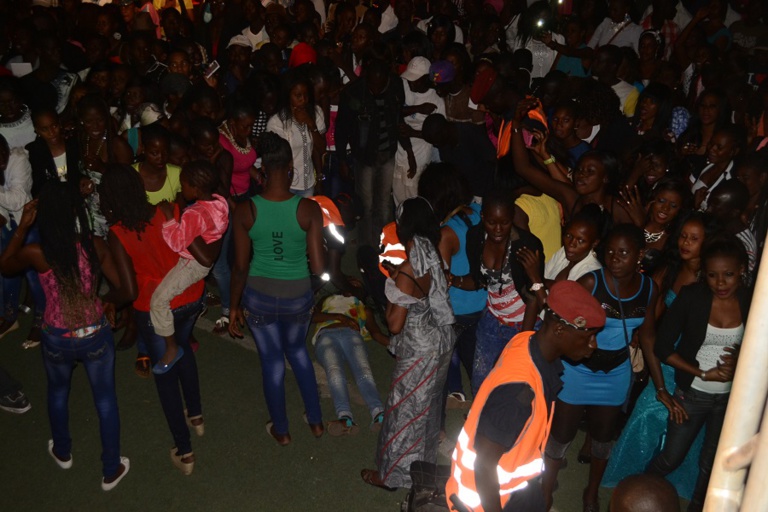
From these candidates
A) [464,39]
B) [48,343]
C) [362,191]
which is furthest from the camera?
[464,39]

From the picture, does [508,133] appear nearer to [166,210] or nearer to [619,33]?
[166,210]

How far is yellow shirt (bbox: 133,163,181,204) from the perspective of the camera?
16.3ft

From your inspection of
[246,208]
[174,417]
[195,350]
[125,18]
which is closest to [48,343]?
[174,417]

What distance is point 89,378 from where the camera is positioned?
4.18m

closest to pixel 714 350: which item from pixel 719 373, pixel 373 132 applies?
pixel 719 373

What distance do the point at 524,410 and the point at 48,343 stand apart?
9.75 ft

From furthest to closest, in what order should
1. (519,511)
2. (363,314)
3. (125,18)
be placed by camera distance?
(125,18) < (363,314) < (519,511)

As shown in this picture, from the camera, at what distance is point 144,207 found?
403 centimetres

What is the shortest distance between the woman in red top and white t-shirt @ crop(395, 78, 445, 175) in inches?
123

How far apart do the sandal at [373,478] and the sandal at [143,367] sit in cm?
219

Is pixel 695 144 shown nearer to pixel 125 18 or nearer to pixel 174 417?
pixel 174 417

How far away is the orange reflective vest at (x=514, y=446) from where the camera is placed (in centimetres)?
268

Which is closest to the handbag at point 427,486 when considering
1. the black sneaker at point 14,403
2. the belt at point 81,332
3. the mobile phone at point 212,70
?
the belt at point 81,332

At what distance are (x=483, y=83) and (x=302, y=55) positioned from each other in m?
2.73
